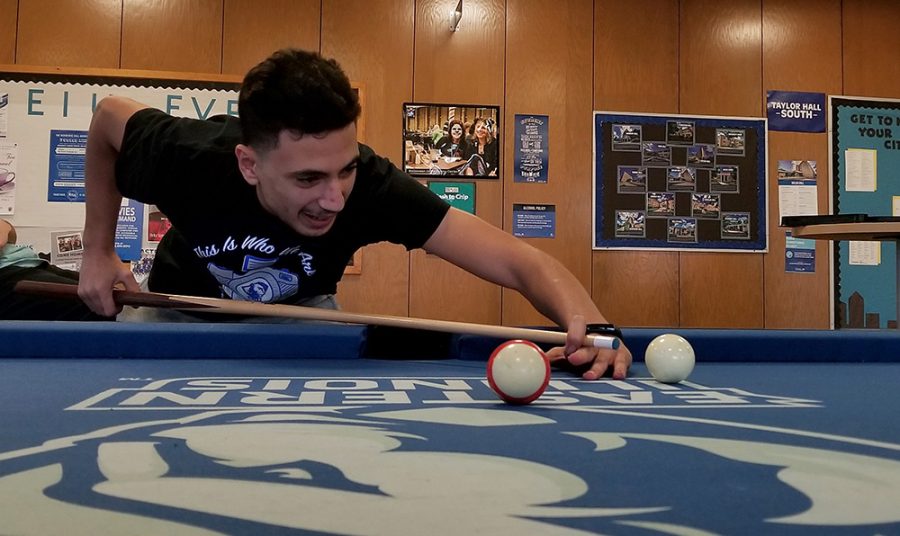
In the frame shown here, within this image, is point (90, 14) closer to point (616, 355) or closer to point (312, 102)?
point (312, 102)

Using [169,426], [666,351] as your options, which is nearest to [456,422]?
[169,426]

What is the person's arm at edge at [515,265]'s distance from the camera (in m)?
1.89

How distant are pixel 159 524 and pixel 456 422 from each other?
0.53m

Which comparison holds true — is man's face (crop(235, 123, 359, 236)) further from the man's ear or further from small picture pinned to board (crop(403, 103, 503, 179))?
small picture pinned to board (crop(403, 103, 503, 179))

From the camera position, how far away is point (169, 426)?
977 mm

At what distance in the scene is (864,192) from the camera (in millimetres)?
5207

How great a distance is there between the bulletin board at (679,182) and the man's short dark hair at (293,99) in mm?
3378

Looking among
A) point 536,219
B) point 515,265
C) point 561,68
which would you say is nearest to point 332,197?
point 515,265

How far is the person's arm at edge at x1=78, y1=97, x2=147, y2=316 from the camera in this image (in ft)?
7.14

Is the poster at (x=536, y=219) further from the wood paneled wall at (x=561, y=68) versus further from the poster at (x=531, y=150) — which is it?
the poster at (x=531, y=150)

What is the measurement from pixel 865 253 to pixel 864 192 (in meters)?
0.43

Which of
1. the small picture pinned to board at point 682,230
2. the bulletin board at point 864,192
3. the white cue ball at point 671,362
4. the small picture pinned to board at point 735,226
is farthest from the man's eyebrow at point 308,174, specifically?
the bulletin board at point 864,192

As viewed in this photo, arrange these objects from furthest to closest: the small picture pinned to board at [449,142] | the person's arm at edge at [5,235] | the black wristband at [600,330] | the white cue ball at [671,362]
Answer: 1. the small picture pinned to board at [449,142]
2. the person's arm at edge at [5,235]
3. the black wristband at [600,330]
4. the white cue ball at [671,362]

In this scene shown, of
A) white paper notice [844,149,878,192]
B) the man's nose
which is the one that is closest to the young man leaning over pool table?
the man's nose
